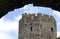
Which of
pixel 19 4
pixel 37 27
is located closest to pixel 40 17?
pixel 37 27

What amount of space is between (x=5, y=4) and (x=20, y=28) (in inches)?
965

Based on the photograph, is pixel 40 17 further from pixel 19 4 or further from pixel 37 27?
pixel 19 4

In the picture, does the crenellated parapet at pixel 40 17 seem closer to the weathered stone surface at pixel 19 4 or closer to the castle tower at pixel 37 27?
the castle tower at pixel 37 27

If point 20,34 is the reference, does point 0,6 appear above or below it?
below

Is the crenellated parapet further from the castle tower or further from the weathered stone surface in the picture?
the weathered stone surface

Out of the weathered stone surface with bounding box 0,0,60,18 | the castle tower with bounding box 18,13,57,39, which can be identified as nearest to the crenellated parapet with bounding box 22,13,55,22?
the castle tower with bounding box 18,13,57,39

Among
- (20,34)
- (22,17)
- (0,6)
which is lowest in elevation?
(0,6)

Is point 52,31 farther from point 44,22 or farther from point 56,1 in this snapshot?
point 56,1

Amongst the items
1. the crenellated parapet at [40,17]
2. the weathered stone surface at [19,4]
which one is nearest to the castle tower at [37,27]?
the crenellated parapet at [40,17]

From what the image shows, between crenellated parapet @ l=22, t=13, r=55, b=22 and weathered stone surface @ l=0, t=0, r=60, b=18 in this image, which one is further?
crenellated parapet @ l=22, t=13, r=55, b=22

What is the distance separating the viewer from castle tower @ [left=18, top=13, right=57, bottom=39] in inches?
1007

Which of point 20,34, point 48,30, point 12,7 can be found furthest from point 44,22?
point 12,7

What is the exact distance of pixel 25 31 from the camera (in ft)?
84.4

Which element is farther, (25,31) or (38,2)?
(25,31)
